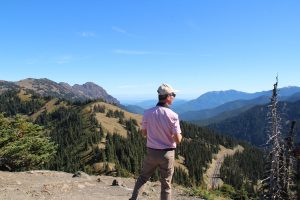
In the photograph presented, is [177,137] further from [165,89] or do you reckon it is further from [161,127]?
[165,89]

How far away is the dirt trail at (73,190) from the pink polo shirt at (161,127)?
21.0ft

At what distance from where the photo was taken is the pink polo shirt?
12.0m

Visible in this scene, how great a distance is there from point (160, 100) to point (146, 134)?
1.33m

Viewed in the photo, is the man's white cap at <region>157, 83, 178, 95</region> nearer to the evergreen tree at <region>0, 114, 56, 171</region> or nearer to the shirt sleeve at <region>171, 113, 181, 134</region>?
the shirt sleeve at <region>171, 113, 181, 134</region>

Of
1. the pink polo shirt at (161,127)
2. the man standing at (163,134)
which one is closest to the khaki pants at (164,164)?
the man standing at (163,134)

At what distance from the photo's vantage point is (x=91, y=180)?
22.5 m

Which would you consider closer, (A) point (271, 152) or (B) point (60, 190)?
(B) point (60, 190)

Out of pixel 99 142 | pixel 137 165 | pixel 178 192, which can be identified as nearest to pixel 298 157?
pixel 178 192

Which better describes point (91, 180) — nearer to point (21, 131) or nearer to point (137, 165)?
point (21, 131)

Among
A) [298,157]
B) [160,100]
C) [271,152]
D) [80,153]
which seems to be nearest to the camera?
[160,100]

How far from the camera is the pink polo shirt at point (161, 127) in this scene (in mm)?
11992

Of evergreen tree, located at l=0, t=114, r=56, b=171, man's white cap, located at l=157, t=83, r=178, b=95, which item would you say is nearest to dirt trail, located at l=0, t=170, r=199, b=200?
man's white cap, located at l=157, t=83, r=178, b=95

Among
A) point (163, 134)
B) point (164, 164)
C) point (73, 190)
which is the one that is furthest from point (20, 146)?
point (163, 134)

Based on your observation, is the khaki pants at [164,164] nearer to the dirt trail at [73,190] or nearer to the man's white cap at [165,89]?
the man's white cap at [165,89]
